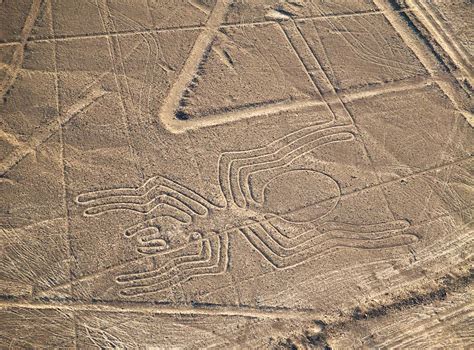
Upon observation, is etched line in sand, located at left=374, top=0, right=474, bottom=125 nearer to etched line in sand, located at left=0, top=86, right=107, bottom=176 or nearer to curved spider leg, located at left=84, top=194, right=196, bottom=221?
curved spider leg, located at left=84, top=194, right=196, bottom=221

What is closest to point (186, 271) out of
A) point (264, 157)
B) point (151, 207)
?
point (151, 207)

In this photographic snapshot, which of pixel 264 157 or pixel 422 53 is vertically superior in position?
pixel 422 53

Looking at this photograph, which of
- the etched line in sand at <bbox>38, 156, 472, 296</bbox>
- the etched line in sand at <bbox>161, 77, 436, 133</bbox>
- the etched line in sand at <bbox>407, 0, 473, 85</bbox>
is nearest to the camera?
the etched line in sand at <bbox>38, 156, 472, 296</bbox>

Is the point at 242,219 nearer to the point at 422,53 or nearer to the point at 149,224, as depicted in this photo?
the point at 149,224

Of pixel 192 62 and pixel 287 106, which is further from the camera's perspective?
pixel 192 62

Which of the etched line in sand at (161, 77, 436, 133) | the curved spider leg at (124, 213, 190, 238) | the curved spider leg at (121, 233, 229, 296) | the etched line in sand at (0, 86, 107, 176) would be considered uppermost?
the etched line in sand at (0, 86, 107, 176)

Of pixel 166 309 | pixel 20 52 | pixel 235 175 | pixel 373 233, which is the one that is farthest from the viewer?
pixel 20 52

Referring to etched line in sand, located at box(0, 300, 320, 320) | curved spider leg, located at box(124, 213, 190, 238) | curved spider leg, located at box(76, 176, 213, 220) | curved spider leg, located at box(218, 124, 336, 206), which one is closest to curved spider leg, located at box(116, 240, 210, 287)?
etched line in sand, located at box(0, 300, 320, 320)

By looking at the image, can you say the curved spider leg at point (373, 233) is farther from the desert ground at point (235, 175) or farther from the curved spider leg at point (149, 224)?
the curved spider leg at point (149, 224)

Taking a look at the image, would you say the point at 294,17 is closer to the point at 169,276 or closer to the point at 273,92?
the point at 273,92
